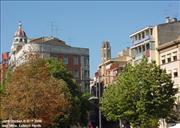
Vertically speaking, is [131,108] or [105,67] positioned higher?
[105,67]

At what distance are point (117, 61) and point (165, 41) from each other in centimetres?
3764

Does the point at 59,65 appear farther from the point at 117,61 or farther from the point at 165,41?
the point at 117,61

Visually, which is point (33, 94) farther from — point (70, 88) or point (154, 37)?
point (154, 37)

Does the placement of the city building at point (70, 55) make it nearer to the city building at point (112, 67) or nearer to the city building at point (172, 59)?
the city building at point (112, 67)

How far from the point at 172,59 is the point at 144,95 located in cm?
1623

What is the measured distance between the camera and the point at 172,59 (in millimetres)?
75938

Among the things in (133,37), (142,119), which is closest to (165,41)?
(133,37)

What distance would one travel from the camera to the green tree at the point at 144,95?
6134 cm

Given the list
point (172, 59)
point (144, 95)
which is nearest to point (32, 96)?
point (144, 95)

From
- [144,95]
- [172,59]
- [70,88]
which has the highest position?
[172,59]

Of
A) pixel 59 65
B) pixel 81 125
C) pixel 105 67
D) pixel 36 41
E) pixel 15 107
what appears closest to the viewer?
pixel 15 107

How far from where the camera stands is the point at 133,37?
303 feet

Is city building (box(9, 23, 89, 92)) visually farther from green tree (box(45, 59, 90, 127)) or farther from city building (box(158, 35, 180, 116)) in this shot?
green tree (box(45, 59, 90, 127))

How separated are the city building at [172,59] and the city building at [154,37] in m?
2.17
